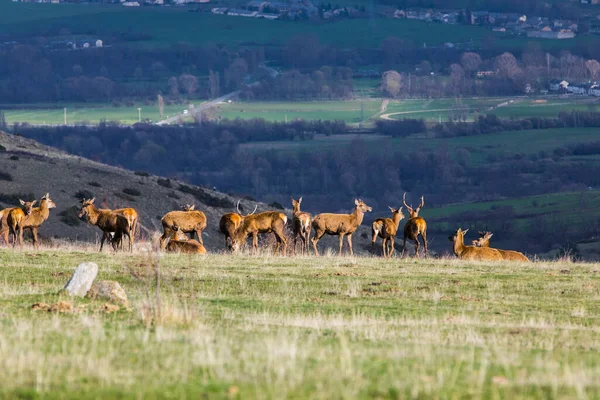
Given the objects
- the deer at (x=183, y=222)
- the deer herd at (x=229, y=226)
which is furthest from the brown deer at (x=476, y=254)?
the deer at (x=183, y=222)

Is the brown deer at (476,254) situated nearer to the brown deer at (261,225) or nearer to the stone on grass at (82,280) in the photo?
the brown deer at (261,225)

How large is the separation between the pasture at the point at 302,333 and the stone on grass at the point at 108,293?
199mm

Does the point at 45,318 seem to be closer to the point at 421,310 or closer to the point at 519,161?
the point at 421,310

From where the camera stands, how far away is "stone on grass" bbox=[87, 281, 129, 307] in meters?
19.8

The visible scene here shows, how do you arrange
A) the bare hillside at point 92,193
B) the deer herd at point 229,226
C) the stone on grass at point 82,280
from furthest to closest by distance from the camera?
the bare hillside at point 92,193 → the deer herd at point 229,226 → the stone on grass at point 82,280

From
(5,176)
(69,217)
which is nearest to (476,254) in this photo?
(69,217)

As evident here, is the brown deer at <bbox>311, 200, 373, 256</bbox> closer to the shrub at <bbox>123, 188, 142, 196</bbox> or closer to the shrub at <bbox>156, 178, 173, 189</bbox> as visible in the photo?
the shrub at <bbox>123, 188, 142, 196</bbox>

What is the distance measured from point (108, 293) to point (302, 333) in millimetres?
3967

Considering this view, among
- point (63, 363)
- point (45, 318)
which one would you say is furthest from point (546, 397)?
point (45, 318)

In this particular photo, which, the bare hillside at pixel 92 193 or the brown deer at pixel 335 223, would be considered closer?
the brown deer at pixel 335 223

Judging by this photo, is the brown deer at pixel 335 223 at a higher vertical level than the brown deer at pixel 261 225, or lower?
lower

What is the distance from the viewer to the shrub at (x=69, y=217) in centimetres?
6588

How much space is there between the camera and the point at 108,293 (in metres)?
20.0

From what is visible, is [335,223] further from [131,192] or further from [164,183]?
[164,183]
